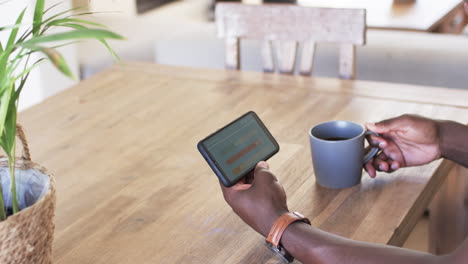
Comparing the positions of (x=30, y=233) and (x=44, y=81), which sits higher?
(x=30, y=233)

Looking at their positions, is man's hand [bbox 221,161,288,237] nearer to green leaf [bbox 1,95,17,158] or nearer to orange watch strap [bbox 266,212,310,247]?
orange watch strap [bbox 266,212,310,247]

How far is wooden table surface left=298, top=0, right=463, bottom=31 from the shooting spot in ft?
9.44

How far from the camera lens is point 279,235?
39.0 inches

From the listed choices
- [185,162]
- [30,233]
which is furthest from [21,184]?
[185,162]

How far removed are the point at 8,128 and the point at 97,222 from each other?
0.34 meters

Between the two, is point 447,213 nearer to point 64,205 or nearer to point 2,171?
point 64,205

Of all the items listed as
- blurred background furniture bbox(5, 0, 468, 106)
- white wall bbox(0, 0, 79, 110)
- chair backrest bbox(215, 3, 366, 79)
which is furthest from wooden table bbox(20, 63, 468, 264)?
white wall bbox(0, 0, 79, 110)

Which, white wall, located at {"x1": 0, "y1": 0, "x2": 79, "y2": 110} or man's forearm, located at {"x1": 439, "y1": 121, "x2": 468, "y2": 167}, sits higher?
man's forearm, located at {"x1": 439, "y1": 121, "x2": 468, "y2": 167}

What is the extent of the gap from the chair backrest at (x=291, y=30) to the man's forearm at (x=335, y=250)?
0.83 meters

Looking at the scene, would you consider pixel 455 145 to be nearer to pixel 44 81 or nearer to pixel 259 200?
pixel 259 200

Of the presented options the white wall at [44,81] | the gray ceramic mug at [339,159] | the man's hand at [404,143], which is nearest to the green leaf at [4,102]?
the gray ceramic mug at [339,159]

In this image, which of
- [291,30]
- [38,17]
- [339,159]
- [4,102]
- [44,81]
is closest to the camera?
[4,102]

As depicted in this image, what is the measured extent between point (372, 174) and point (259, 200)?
278 mm

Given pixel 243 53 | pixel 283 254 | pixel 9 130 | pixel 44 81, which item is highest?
pixel 9 130
